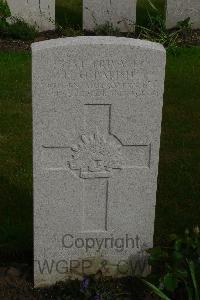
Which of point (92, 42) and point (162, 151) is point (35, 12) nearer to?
point (162, 151)

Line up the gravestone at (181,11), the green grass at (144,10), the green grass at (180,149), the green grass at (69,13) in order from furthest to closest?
1. the green grass at (144,10)
2. the green grass at (69,13)
3. the gravestone at (181,11)
4. the green grass at (180,149)

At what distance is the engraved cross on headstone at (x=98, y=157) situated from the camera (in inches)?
139

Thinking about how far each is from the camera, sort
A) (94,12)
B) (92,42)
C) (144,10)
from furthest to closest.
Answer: (144,10) → (94,12) → (92,42)

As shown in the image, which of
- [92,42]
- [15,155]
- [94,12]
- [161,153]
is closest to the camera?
[92,42]

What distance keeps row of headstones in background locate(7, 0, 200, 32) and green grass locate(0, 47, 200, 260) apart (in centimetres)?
92

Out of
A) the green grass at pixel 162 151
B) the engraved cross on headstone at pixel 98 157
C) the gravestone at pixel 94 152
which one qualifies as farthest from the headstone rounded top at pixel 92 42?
the green grass at pixel 162 151

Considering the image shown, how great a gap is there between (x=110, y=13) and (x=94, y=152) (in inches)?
213

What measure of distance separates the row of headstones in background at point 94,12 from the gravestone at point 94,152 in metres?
5.28

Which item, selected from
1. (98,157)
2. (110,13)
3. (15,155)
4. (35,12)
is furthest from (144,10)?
(98,157)

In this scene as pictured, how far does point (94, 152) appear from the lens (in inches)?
143

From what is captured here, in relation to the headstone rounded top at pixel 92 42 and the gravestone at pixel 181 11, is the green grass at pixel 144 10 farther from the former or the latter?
the headstone rounded top at pixel 92 42

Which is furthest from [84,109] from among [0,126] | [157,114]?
[0,126]

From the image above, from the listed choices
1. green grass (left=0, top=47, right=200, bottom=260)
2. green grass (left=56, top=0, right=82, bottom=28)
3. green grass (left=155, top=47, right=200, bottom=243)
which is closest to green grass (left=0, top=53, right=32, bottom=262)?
green grass (left=0, top=47, right=200, bottom=260)

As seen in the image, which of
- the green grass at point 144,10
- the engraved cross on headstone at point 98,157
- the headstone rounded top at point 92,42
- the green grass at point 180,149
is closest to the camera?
the headstone rounded top at point 92,42
